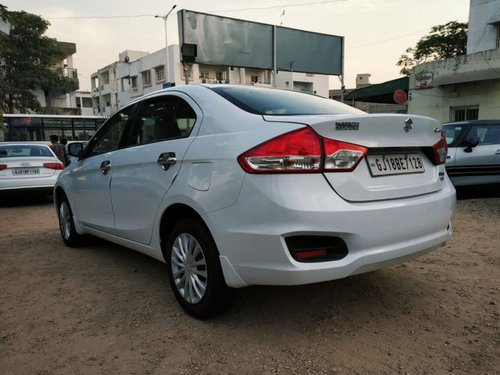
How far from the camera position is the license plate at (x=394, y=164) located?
252cm

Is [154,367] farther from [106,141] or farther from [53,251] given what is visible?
[53,251]

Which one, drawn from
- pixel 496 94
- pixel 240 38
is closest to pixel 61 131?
pixel 240 38

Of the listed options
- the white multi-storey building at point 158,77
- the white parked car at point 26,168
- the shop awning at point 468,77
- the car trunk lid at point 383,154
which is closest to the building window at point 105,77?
the white multi-storey building at point 158,77

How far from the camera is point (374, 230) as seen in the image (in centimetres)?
240

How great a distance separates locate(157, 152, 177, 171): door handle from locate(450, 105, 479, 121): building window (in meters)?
18.4

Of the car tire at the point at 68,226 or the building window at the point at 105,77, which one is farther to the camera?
the building window at the point at 105,77

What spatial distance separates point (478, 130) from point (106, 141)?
5989mm

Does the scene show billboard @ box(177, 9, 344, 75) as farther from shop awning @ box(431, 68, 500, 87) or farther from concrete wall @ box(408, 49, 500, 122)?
shop awning @ box(431, 68, 500, 87)

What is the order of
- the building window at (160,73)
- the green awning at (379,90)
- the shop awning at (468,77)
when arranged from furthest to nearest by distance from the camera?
the building window at (160,73), the green awning at (379,90), the shop awning at (468,77)

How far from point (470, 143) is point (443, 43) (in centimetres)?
3147

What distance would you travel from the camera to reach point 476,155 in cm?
696

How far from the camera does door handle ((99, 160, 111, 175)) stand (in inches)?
152

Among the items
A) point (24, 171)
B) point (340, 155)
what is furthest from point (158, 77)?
point (340, 155)

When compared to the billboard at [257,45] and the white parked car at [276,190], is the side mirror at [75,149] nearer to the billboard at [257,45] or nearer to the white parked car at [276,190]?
the white parked car at [276,190]
